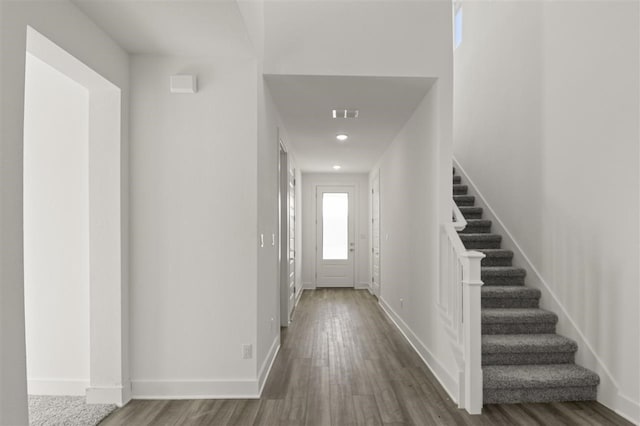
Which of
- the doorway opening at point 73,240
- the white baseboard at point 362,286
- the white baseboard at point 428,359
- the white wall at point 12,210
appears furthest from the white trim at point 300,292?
the white wall at point 12,210

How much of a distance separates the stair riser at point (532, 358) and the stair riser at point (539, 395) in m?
0.30

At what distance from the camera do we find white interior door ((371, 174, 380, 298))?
7.18 metres

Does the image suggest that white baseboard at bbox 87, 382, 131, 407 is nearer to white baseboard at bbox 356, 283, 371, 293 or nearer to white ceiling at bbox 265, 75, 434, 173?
white ceiling at bbox 265, 75, 434, 173

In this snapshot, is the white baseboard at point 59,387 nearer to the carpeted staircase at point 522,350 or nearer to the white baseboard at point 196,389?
the white baseboard at point 196,389

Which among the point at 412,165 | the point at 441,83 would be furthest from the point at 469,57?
the point at 441,83

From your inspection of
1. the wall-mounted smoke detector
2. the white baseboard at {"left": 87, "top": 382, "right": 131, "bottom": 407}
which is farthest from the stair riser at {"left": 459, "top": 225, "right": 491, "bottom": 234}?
the white baseboard at {"left": 87, "top": 382, "right": 131, "bottom": 407}

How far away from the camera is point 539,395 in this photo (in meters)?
2.92

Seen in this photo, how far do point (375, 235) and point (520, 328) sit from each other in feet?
13.8

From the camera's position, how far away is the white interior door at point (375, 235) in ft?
23.5

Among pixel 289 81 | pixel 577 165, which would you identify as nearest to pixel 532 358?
pixel 577 165

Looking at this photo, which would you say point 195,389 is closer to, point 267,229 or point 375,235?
point 267,229

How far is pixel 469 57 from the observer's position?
5871 millimetres

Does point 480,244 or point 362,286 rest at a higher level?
point 480,244

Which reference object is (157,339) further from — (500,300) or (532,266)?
(532,266)
